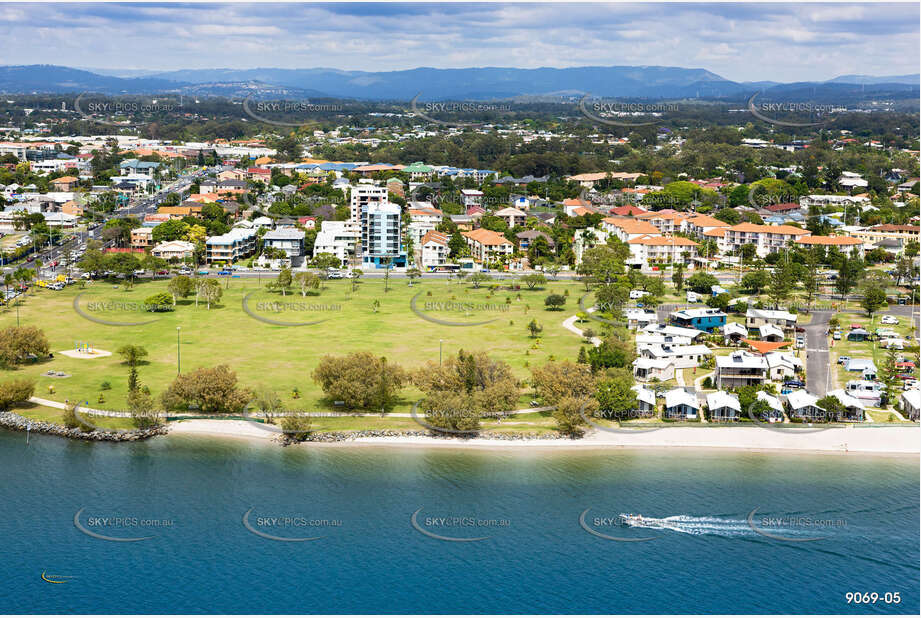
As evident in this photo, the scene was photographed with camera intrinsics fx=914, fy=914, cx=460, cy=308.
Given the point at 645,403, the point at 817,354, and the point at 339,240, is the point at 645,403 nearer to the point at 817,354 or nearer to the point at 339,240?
the point at 817,354

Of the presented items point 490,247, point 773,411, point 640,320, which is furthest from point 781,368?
point 490,247

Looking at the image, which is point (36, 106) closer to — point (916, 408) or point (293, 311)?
point (293, 311)

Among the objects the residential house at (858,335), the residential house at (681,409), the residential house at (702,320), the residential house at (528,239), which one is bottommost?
the residential house at (681,409)

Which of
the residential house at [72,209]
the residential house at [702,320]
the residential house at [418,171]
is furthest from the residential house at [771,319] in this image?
the residential house at [418,171]

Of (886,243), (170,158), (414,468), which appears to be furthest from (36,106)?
Answer: (414,468)

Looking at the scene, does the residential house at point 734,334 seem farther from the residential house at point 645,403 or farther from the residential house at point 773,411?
the residential house at point 645,403

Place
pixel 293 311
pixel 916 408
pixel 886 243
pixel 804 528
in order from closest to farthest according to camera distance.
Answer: pixel 804 528, pixel 916 408, pixel 293 311, pixel 886 243

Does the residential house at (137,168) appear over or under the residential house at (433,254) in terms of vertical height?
over
